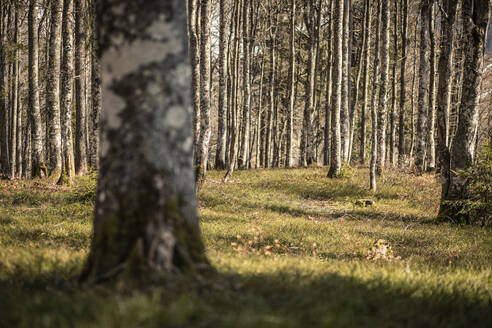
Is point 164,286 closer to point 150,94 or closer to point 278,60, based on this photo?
point 150,94

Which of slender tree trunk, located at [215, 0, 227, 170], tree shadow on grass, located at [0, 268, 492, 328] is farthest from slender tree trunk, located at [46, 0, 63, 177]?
tree shadow on grass, located at [0, 268, 492, 328]

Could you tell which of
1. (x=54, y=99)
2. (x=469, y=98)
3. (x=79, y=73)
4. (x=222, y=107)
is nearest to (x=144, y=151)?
(x=469, y=98)

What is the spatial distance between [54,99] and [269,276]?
12571mm

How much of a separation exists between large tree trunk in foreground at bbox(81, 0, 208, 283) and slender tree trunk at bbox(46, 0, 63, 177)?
37.9ft

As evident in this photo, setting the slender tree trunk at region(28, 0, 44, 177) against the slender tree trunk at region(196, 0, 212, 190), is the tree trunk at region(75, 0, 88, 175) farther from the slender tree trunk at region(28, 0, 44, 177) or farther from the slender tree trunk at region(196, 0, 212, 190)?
the slender tree trunk at region(196, 0, 212, 190)

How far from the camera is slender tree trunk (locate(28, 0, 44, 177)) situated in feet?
46.2

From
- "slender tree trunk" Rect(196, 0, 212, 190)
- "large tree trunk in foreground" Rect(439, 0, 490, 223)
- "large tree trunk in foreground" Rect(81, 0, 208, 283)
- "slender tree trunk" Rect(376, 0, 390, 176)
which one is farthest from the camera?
"slender tree trunk" Rect(376, 0, 390, 176)

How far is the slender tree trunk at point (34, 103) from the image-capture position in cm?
1408

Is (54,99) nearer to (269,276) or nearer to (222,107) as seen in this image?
(269,276)

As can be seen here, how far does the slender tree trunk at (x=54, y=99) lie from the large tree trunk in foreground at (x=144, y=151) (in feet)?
37.9

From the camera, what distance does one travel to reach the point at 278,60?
107 ft

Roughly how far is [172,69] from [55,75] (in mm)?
12713

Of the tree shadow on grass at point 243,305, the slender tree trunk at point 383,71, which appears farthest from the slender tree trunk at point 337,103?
the tree shadow on grass at point 243,305

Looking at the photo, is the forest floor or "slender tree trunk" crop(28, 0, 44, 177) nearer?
the forest floor
